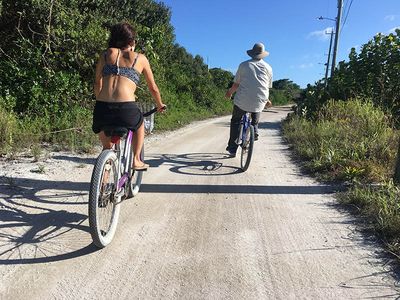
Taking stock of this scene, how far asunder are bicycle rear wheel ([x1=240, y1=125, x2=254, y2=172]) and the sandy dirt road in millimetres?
725

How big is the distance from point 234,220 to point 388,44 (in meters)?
9.79

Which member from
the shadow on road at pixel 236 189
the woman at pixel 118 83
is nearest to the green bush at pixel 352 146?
the shadow on road at pixel 236 189

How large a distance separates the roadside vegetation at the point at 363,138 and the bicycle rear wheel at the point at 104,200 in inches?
92.8

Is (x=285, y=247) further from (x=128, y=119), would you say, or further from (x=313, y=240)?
(x=128, y=119)

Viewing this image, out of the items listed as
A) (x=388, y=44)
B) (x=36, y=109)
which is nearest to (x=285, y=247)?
(x=36, y=109)

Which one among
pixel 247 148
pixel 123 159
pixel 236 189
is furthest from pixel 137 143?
pixel 247 148

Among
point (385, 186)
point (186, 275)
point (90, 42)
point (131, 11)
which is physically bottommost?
point (186, 275)

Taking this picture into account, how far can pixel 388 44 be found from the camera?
11406 millimetres

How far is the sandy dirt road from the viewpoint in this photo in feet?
8.82

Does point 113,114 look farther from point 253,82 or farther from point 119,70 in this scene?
point 253,82

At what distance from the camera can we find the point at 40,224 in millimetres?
3633

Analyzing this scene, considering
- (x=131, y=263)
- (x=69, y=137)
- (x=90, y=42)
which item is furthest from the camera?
(x=90, y=42)

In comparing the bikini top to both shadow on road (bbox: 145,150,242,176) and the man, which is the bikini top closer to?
shadow on road (bbox: 145,150,242,176)

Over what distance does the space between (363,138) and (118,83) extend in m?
4.99
